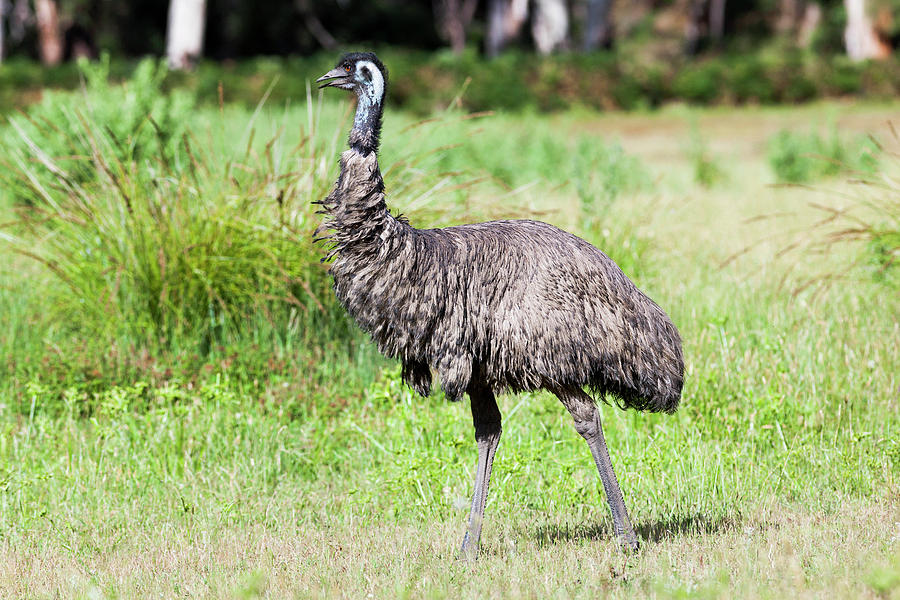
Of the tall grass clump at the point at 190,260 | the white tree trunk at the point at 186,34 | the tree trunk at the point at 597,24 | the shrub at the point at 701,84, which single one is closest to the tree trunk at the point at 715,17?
the tree trunk at the point at 597,24

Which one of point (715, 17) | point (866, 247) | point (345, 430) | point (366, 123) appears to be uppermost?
point (715, 17)

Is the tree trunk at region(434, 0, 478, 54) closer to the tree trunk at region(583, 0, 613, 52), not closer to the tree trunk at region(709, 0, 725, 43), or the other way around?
the tree trunk at region(583, 0, 613, 52)

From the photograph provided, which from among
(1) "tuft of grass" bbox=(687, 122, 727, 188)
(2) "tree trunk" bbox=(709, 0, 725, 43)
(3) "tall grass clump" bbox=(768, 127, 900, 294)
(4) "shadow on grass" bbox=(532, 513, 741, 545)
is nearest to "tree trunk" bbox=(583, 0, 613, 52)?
(1) "tuft of grass" bbox=(687, 122, 727, 188)

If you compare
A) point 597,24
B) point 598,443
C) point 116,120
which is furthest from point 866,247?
point 597,24

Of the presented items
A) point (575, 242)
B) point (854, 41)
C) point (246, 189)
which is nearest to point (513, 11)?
point (854, 41)

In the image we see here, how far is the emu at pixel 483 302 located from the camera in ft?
14.7

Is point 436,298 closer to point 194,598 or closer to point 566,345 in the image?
point 566,345

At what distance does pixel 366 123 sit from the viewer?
4.43 metres

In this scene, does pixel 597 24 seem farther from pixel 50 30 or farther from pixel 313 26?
pixel 50 30

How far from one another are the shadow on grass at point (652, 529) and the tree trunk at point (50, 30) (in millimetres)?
31956

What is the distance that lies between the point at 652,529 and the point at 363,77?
2450 mm

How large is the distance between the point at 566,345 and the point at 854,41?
35757 mm

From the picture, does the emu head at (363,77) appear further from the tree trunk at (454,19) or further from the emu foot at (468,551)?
the tree trunk at (454,19)

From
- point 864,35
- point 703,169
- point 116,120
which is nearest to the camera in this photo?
point 116,120
